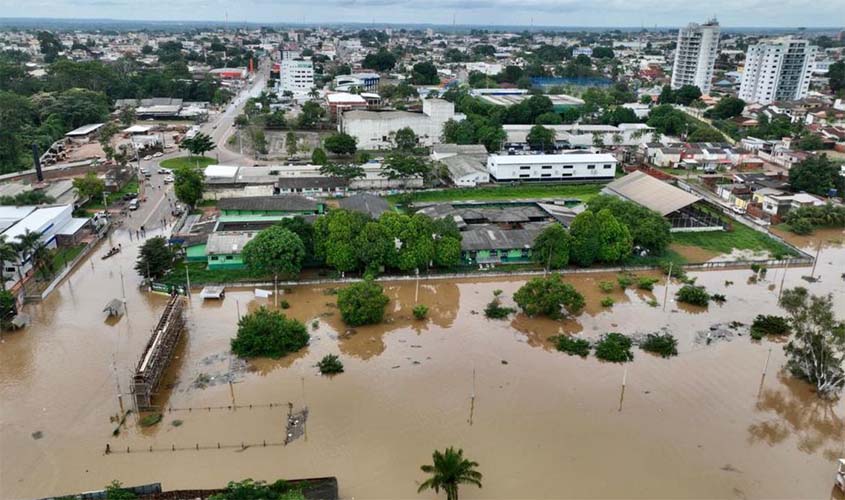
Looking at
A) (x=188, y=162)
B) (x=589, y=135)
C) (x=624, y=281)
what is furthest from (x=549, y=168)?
(x=188, y=162)

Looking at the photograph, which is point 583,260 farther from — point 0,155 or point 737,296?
point 0,155

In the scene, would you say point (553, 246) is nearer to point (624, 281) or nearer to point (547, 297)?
point (624, 281)

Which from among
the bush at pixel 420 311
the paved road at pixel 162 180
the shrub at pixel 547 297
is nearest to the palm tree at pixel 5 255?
the paved road at pixel 162 180

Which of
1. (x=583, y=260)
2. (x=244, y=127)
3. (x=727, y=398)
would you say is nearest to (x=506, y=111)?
(x=244, y=127)

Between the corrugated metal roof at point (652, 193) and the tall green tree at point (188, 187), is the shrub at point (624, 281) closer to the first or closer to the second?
the corrugated metal roof at point (652, 193)

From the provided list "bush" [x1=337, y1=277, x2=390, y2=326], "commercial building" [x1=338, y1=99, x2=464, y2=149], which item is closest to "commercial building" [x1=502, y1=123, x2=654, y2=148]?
"commercial building" [x1=338, y1=99, x2=464, y2=149]

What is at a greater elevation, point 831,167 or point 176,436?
point 831,167
